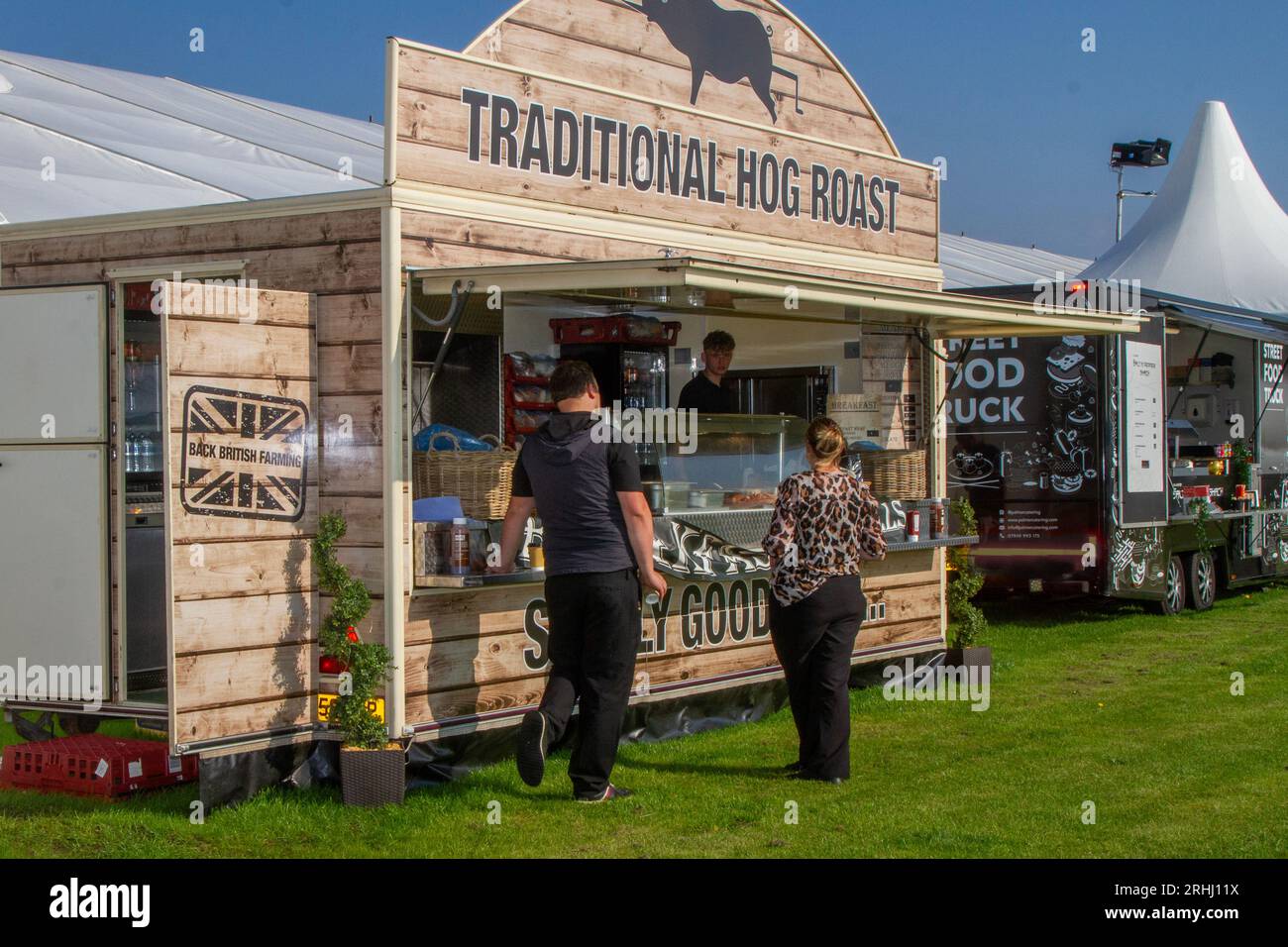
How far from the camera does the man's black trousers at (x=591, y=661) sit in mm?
6742

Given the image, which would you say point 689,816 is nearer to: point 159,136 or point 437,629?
point 437,629

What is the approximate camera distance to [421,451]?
24.1 ft

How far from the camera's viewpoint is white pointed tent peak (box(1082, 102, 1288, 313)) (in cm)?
2134

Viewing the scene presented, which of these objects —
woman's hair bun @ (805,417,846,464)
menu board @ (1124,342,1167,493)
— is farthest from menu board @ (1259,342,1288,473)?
woman's hair bun @ (805,417,846,464)

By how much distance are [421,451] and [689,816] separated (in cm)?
212

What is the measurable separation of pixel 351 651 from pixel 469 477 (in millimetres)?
1066

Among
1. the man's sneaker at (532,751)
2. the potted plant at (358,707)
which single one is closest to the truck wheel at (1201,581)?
the man's sneaker at (532,751)

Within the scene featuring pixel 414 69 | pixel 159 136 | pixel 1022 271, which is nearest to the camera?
pixel 414 69

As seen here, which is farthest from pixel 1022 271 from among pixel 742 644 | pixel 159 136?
pixel 742 644

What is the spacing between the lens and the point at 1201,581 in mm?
14797

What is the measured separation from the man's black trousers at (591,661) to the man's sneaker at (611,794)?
20mm

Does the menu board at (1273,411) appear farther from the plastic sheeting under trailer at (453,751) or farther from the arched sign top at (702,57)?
the plastic sheeting under trailer at (453,751)

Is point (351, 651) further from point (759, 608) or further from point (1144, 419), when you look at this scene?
point (1144, 419)

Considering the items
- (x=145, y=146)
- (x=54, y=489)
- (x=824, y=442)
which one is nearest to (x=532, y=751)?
(x=824, y=442)
